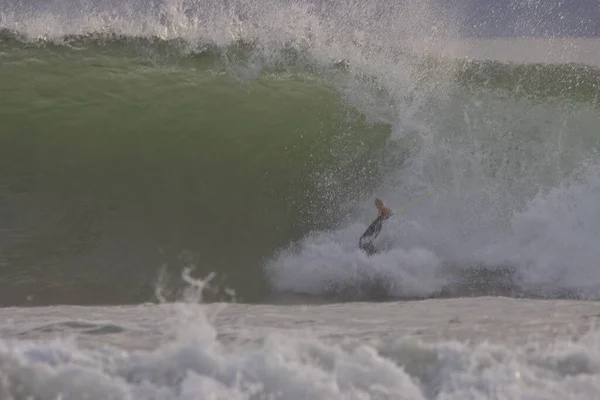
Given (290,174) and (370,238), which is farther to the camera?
(290,174)

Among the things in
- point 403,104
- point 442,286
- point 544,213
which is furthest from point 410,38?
point 442,286

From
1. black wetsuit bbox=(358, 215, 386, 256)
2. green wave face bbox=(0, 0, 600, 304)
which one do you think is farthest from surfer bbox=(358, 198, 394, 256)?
green wave face bbox=(0, 0, 600, 304)

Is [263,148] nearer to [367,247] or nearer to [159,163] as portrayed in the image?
[159,163]

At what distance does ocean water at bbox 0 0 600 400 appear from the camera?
13.4 ft

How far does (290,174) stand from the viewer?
17.9 feet

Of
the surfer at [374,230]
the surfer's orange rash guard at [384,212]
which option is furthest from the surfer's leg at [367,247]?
the surfer's orange rash guard at [384,212]

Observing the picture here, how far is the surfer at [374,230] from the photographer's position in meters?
4.86

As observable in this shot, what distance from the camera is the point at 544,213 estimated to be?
539cm

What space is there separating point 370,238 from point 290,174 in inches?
34.8

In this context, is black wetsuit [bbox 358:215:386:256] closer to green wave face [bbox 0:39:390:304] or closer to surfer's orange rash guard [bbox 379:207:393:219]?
surfer's orange rash guard [bbox 379:207:393:219]

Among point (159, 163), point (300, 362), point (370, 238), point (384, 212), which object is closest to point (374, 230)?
point (370, 238)

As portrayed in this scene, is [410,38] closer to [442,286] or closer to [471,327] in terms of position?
[442,286]

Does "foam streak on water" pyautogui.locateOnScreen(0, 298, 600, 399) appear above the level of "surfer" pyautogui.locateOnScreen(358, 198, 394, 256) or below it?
below

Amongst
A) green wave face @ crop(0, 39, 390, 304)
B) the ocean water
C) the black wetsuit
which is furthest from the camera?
the black wetsuit
